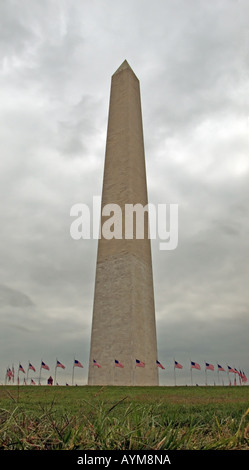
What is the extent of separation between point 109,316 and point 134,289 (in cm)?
264

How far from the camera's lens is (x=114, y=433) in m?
3.75

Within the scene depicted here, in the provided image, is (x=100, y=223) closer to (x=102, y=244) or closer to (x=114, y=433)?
(x=102, y=244)

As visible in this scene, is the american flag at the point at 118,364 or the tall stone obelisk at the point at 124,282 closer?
the american flag at the point at 118,364

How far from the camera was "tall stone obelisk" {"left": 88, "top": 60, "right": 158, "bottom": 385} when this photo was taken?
1063 inches

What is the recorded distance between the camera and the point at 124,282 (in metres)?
28.5

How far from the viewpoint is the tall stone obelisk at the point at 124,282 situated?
2700cm
